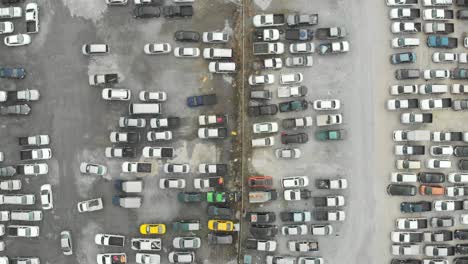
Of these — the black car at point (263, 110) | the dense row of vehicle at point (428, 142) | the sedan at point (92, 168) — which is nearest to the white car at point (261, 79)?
the black car at point (263, 110)

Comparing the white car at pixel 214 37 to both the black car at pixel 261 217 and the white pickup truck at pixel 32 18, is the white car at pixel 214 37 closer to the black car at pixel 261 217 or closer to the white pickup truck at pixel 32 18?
the white pickup truck at pixel 32 18

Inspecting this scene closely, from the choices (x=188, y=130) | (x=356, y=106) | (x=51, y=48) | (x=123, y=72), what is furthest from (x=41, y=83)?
(x=356, y=106)

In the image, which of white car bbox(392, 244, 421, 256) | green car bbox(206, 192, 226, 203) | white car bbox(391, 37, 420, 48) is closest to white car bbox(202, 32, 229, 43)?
green car bbox(206, 192, 226, 203)

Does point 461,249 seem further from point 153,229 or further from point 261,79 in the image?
point 153,229

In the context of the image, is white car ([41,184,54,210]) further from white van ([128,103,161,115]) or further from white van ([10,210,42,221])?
white van ([128,103,161,115])

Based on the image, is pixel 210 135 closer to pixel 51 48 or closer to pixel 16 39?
pixel 51 48

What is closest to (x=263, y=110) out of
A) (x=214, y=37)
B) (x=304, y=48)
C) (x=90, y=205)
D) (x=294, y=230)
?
(x=304, y=48)
